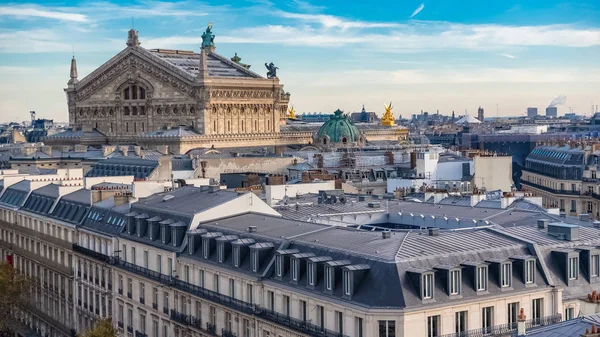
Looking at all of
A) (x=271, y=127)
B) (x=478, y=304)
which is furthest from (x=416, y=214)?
(x=271, y=127)

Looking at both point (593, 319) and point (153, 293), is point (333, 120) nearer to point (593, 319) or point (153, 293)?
point (153, 293)

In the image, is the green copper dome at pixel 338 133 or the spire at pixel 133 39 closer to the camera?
the green copper dome at pixel 338 133

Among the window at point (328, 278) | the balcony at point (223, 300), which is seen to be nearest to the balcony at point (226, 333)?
the balcony at point (223, 300)

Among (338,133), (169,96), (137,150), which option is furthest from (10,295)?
(169,96)

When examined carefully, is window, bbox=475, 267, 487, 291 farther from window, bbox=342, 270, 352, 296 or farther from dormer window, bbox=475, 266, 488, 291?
window, bbox=342, 270, 352, 296

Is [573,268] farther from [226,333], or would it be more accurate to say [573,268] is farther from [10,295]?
[10,295]

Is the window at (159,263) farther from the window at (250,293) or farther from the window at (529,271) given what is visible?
the window at (529,271)

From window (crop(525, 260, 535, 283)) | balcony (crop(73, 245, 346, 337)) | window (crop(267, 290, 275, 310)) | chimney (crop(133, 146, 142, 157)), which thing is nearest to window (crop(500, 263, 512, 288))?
window (crop(525, 260, 535, 283))
